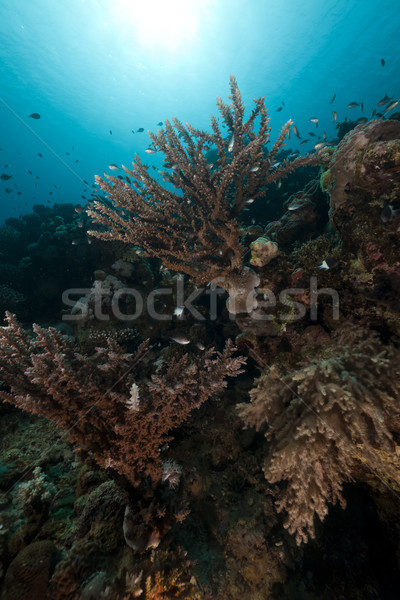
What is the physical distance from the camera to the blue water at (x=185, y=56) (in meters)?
25.2

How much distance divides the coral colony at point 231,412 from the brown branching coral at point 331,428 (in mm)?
17

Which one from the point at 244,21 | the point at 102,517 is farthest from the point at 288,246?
the point at 244,21

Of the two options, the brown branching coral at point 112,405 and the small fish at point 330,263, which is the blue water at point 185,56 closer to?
the brown branching coral at point 112,405

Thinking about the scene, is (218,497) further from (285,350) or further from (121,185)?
(121,185)

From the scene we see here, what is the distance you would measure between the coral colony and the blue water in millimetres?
16316

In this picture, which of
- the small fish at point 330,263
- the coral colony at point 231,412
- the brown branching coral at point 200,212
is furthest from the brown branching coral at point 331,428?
the brown branching coral at point 200,212

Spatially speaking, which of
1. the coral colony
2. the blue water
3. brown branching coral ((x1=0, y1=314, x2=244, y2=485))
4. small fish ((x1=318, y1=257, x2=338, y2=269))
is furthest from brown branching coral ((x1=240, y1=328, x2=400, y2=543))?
the blue water

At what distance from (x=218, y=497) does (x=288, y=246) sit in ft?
14.9

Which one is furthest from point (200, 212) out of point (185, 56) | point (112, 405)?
point (185, 56)

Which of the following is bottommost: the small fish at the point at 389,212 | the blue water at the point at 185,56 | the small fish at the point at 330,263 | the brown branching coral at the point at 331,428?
the brown branching coral at the point at 331,428

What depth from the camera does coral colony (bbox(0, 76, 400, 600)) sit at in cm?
228

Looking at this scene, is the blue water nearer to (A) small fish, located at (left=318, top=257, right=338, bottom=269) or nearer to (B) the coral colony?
(B) the coral colony

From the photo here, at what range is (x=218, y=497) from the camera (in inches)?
118

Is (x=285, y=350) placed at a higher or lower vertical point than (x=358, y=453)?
higher
